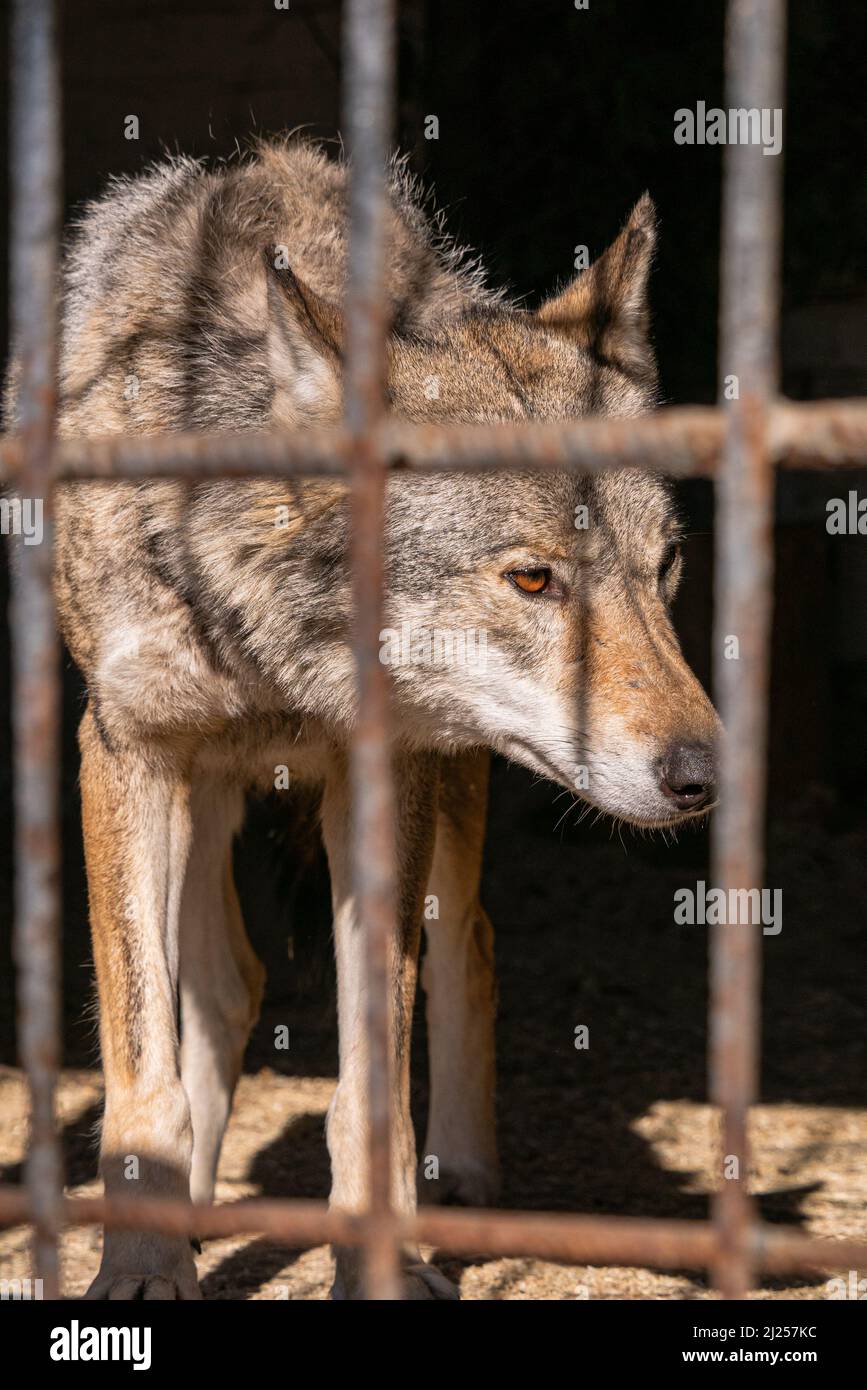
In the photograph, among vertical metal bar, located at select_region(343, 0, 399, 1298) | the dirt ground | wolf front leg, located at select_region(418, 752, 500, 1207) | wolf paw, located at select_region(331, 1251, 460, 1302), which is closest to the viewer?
vertical metal bar, located at select_region(343, 0, 399, 1298)

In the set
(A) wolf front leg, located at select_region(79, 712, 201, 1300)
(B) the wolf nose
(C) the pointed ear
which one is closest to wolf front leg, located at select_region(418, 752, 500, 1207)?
(A) wolf front leg, located at select_region(79, 712, 201, 1300)

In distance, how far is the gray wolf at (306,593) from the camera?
357 centimetres

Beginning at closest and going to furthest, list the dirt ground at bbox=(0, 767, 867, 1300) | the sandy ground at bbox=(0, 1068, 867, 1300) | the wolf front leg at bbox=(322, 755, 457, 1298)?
the wolf front leg at bbox=(322, 755, 457, 1298) → the sandy ground at bbox=(0, 1068, 867, 1300) → the dirt ground at bbox=(0, 767, 867, 1300)

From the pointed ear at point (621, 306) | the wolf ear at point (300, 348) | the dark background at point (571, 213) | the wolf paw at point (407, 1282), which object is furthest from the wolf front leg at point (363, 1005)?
the dark background at point (571, 213)

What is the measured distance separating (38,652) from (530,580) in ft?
5.89

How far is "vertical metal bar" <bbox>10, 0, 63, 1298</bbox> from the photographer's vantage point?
192 centimetres

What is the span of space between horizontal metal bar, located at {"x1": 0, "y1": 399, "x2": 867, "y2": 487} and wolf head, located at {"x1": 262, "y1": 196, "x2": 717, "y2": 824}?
153 centimetres

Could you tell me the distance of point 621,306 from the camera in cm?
419

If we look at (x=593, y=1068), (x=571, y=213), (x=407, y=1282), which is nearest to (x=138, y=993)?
(x=407, y=1282)

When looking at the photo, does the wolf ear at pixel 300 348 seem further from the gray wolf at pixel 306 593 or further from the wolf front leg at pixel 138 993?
the wolf front leg at pixel 138 993

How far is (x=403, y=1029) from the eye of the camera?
4.13 meters

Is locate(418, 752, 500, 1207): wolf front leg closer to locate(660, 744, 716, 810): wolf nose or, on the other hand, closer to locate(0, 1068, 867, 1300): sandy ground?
locate(0, 1068, 867, 1300): sandy ground

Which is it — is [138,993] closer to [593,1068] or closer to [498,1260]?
[498,1260]

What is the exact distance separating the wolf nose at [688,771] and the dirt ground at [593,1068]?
1423 mm
